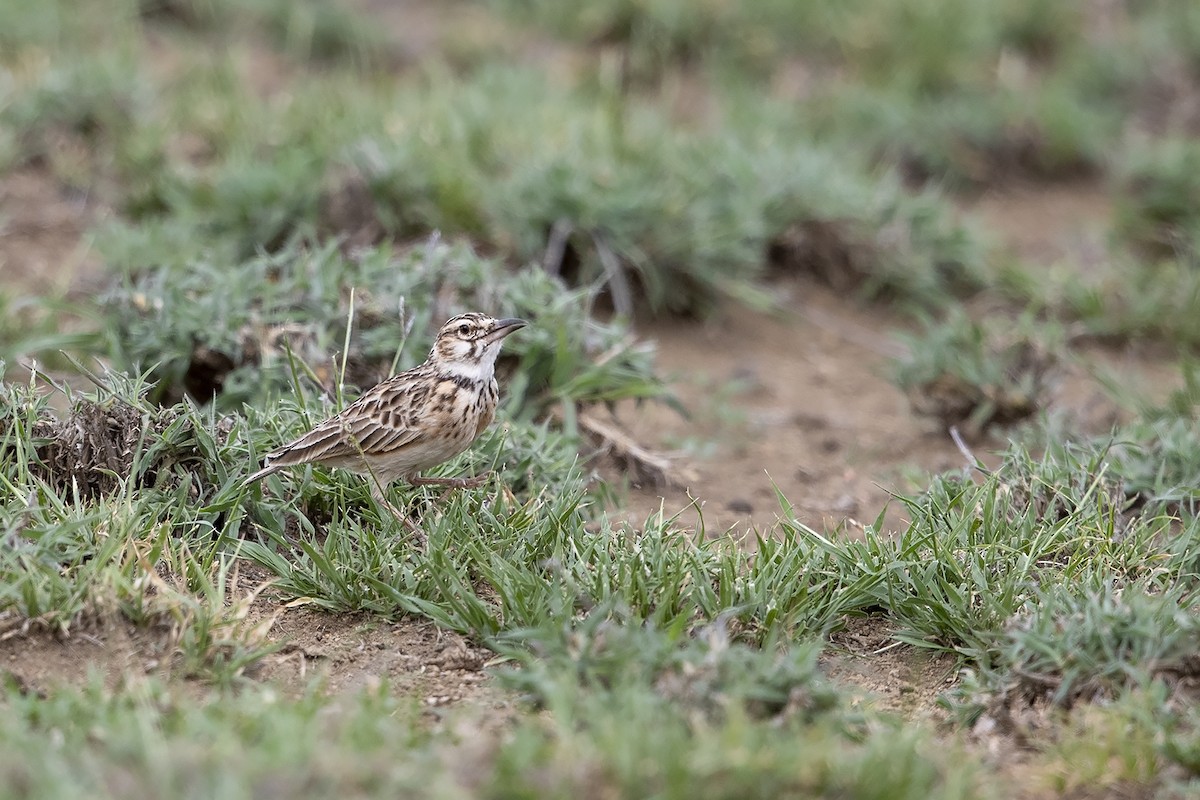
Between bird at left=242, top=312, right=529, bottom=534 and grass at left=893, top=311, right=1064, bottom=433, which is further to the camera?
grass at left=893, top=311, right=1064, bottom=433

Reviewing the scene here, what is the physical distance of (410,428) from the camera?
4.88 meters

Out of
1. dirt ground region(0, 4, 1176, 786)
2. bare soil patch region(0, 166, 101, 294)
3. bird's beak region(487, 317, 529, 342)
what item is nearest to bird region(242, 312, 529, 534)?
bird's beak region(487, 317, 529, 342)

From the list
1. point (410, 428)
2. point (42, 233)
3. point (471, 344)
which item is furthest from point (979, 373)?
point (42, 233)

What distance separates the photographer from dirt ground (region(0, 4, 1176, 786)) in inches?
171

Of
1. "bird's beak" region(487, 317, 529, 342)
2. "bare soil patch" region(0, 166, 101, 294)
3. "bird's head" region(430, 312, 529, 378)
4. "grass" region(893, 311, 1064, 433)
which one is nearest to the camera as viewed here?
"bird's head" region(430, 312, 529, 378)

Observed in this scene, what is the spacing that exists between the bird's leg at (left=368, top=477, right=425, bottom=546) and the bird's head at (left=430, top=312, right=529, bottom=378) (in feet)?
1.57

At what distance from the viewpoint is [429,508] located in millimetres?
5066

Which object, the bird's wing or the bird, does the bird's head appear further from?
the bird's wing

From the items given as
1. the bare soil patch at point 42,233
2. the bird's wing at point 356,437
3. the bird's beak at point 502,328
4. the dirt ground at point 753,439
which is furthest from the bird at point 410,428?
the bare soil patch at point 42,233

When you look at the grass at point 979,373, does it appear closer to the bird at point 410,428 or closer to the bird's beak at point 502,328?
the bird's beak at point 502,328

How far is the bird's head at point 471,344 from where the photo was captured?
5.15 m

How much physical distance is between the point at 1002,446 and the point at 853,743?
2.85 m

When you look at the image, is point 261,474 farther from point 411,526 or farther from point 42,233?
point 42,233

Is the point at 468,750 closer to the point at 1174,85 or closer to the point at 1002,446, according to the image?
the point at 1002,446
